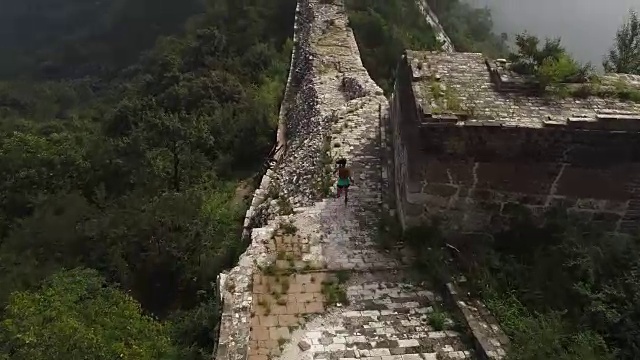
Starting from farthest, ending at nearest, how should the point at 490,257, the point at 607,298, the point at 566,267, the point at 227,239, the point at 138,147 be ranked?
the point at 138,147 < the point at 227,239 < the point at 490,257 < the point at 566,267 < the point at 607,298

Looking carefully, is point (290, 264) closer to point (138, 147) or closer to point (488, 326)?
point (488, 326)

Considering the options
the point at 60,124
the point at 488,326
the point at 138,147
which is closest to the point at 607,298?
the point at 488,326

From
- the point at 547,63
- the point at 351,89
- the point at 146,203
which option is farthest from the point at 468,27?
the point at 547,63

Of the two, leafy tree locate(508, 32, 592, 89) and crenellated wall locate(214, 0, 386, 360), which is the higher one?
leafy tree locate(508, 32, 592, 89)

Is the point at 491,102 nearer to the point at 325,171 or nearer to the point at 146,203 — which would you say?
the point at 325,171

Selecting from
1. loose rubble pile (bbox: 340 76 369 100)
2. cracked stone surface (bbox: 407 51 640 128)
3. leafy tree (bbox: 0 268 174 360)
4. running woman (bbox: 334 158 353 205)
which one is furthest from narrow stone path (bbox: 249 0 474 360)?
loose rubble pile (bbox: 340 76 369 100)

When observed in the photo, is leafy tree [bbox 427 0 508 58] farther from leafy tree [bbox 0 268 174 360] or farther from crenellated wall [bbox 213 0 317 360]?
leafy tree [bbox 0 268 174 360]
